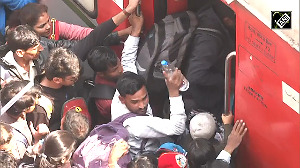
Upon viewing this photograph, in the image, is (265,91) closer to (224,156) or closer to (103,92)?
(224,156)

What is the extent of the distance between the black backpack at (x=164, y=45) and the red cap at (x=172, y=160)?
2.23ft

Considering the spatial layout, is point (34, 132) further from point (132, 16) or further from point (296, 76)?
point (296, 76)

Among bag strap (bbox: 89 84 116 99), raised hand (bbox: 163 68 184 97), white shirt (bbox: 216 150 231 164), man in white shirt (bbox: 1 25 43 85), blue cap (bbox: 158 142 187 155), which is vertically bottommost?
white shirt (bbox: 216 150 231 164)

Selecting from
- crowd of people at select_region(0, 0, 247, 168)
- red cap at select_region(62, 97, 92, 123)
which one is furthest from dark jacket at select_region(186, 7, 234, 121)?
red cap at select_region(62, 97, 92, 123)

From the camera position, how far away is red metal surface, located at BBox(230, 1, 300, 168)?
3998 mm

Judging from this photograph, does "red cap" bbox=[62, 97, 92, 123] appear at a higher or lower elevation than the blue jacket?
lower

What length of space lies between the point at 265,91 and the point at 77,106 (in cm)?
109

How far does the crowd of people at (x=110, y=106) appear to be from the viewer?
4.42 metres

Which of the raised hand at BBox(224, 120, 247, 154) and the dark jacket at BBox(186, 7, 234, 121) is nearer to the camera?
the raised hand at BBox(224, 120, 247, 154)

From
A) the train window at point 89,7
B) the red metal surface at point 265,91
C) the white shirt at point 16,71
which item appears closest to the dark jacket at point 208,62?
the red metal surface at point 265,91

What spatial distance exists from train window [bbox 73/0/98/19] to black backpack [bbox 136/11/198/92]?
1.74 feet

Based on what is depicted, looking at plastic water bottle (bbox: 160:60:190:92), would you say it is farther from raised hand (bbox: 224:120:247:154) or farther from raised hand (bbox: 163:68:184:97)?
raised hand (bbox: 224:120:247:154)

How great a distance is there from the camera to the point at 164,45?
16.0 feet

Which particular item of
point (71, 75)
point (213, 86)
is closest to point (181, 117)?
point (213, 86)
